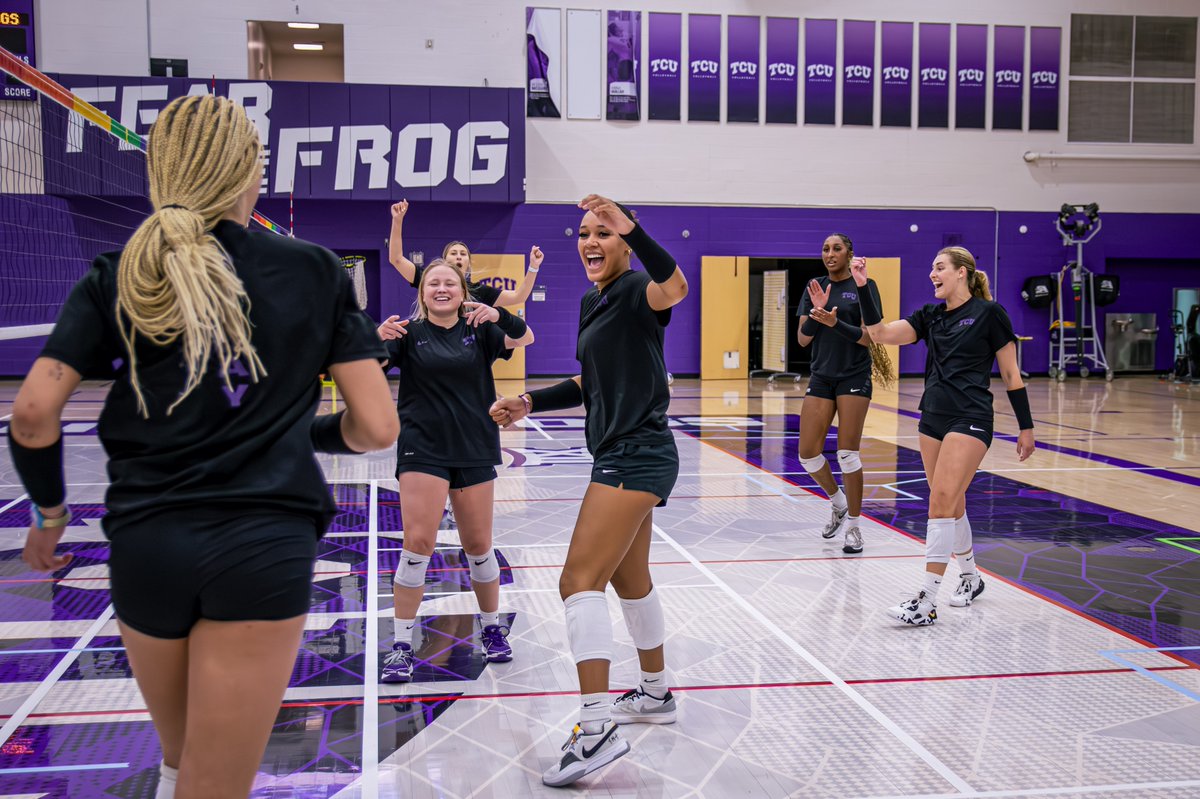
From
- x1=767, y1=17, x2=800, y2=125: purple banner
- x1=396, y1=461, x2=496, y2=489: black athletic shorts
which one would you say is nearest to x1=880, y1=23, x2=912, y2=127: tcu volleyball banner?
x1=767, y1=17, x2=800, y2=125: purple banner

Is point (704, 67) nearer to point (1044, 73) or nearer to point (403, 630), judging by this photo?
point (1044, 73)

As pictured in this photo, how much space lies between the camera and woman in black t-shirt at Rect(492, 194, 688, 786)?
3.53 meters

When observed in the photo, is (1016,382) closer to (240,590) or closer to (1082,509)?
(1082,509)

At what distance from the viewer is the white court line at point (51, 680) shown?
395cm

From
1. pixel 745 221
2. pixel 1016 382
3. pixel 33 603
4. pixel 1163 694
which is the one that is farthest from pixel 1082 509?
pixel 745 221

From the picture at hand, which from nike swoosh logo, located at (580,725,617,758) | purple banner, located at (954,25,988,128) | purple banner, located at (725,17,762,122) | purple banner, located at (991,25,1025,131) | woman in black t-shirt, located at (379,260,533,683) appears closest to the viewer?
nike swoosh logo, located at (580,725,617,758)

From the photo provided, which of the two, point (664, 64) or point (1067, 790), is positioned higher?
point (664, 64)

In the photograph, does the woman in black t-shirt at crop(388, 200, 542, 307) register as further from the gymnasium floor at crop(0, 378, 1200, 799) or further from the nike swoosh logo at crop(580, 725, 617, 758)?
the nike swoosh logo at crop(580, 725, 617, 758)

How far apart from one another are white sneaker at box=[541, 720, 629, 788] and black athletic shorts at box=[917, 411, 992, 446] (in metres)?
2.85

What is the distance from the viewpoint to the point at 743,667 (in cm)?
469

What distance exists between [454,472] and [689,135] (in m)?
17.5

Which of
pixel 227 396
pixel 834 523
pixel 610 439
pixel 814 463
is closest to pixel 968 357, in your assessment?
pixel 814 463

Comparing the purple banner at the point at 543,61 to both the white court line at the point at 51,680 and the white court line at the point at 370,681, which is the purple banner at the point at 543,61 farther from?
the white court line at the point at 51,680

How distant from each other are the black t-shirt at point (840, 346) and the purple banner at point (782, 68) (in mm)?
14945
